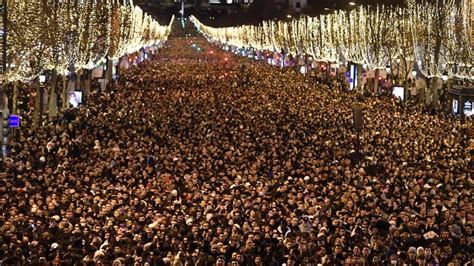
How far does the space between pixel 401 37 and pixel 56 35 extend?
25.1 meters

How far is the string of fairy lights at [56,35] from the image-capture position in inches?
1607

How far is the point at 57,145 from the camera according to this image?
33719 millimetres

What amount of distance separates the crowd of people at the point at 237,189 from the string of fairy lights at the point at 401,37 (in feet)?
37.7

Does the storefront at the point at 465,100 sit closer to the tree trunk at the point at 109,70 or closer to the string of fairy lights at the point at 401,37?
the string of fairy lights at the point at 401,37

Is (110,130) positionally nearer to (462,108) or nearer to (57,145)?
(57,145)

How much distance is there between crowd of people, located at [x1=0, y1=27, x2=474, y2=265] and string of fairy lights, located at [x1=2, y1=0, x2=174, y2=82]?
8.65 ft

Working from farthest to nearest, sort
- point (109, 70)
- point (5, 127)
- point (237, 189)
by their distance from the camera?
point (109, 70) → point (5, 127) → point (237, 189)

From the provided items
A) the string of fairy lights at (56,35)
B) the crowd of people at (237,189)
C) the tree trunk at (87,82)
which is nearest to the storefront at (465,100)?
the crowd of people at (237,189)

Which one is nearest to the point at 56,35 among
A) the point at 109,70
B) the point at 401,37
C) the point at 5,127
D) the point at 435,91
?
the point at 5,127

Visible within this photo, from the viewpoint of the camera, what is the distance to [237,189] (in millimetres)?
24531

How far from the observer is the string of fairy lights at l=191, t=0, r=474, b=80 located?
2197 inches

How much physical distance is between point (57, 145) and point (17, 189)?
8.84 metres

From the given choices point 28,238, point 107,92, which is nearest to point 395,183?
point 28,238

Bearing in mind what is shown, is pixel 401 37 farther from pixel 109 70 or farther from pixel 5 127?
pixel 5 127
